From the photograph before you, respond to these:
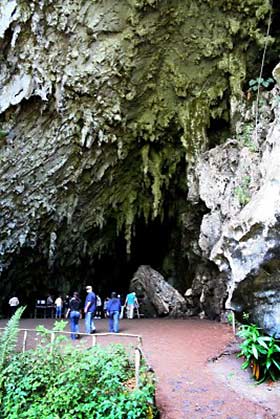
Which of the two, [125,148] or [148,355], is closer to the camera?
[148,355]

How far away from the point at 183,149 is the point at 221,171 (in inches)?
73.2

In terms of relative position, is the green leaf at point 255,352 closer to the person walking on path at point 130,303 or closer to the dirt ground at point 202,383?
the dirt ground at point 202,383

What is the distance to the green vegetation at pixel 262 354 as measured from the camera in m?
7.08

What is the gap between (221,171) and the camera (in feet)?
44.9

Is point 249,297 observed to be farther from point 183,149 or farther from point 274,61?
point 274,61

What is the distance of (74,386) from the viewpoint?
6.91m

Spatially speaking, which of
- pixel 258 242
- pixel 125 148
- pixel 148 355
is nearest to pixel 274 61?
pixel 125 148

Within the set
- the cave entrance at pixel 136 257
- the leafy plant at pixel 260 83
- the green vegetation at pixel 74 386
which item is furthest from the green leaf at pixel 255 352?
the cave entrance at pixel 136 257

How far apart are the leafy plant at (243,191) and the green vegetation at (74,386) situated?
5.33 meters

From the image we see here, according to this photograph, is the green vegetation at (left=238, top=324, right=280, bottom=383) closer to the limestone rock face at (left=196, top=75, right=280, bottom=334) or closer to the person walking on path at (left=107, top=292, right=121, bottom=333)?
the limestone rock face at (left=196, top=75, right=280, bottom=334)

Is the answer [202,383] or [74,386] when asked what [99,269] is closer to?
[74,386]

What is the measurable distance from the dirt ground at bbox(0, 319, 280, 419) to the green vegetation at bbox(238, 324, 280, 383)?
0.20 meters

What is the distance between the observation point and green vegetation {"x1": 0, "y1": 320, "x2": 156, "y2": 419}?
642 centimetres

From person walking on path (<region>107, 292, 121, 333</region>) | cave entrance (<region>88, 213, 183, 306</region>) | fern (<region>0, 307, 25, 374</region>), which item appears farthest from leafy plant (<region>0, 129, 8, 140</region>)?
cave entrance (<region>88, 213, 183, 306</region>)
